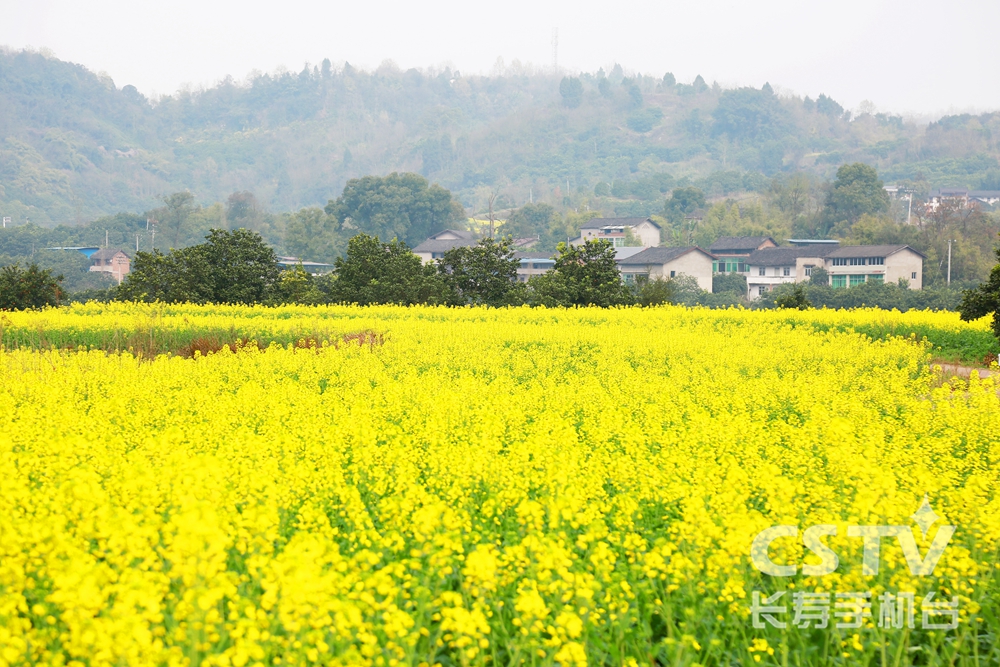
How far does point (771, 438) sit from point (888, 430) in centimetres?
149

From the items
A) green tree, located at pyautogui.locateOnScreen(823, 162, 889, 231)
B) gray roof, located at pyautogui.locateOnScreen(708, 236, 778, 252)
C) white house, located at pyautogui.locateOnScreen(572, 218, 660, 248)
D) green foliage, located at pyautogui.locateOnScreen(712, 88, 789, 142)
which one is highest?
green foliage, located at pyautogui.locateOnScreen(712, 88, 789, 142)

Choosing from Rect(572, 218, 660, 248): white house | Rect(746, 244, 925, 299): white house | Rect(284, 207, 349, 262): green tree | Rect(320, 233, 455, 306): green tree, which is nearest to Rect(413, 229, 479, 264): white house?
Rect(284, 207, 349, 262): green tree

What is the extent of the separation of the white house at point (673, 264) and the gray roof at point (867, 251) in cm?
929

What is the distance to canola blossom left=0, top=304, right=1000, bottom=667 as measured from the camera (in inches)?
136

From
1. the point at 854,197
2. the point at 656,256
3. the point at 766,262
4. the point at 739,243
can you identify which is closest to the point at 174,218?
the point at 656,256

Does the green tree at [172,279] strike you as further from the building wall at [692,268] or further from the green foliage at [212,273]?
the building wall at [692,268]

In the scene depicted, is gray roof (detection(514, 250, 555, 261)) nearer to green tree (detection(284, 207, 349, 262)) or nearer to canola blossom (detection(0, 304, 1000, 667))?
green tree (detection(284, 207, 349, 262))

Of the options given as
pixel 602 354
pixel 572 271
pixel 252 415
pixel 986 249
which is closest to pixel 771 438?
pixel 252 415

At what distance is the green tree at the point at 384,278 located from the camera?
108 feet

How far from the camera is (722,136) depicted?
646 feet

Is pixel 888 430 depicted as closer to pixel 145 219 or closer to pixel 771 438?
pixel 771 438

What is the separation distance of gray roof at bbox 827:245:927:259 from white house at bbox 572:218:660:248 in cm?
2711

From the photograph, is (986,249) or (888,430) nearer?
(888,430)

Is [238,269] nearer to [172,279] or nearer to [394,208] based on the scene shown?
[172,279]
